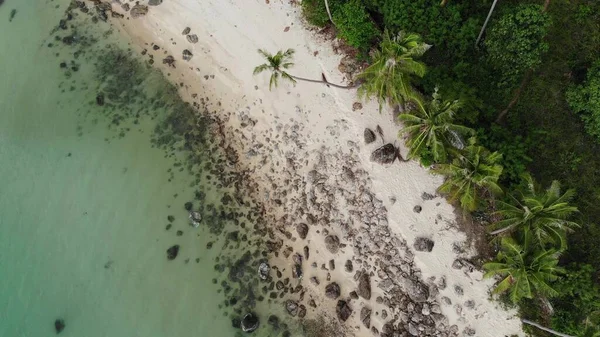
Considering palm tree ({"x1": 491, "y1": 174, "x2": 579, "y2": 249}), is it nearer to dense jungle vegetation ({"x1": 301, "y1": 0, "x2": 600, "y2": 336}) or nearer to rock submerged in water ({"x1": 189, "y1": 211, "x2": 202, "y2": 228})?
dense jungle vegetation ({"x1": 301, "y1": 0, "x2": 600, "y2": 336})

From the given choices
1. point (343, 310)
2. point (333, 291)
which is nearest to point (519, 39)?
point (333, 291)

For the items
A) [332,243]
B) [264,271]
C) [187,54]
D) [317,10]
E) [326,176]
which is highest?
[317,10]

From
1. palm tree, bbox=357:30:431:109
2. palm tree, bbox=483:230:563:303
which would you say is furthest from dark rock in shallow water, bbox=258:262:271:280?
palm tree, bbox=483:230:563:303

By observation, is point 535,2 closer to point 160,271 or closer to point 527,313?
point 527,313

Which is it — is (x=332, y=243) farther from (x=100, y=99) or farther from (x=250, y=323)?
(x=100, y=99)

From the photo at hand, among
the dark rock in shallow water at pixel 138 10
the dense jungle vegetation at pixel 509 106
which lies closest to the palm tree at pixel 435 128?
the dense jungle vegetation at pixel 509 106

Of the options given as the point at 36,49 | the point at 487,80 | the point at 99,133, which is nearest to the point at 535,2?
the point at 487,80
